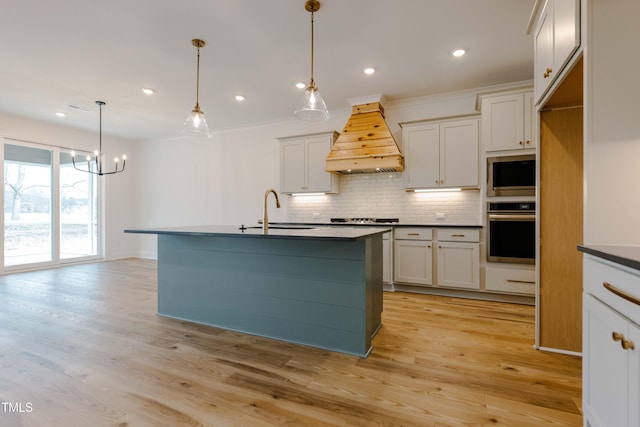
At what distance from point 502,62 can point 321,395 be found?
12.9ft

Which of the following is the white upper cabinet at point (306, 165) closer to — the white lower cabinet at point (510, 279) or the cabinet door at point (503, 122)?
the cabinet door at point (503, 122)

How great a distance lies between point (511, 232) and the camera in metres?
3.59

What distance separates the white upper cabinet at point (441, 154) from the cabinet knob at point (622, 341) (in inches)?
123

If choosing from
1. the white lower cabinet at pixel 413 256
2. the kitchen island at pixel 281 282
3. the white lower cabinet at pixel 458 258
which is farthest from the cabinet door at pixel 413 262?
the kitchen island at pixel 281 282

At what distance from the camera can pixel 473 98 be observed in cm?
429

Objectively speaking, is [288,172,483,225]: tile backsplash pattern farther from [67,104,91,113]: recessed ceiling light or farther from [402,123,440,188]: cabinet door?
[67,104,91,113]: recessed ceiling light

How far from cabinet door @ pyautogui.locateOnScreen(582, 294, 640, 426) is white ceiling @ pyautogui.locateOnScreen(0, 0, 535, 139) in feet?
8.30

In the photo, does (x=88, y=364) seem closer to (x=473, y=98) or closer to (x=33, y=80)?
(x=33, y=80)

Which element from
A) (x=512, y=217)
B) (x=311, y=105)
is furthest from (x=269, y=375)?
(x=512, y=217)

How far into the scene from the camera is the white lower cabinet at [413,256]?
13.2ft

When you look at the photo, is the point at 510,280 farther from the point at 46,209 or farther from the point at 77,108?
the point at 46,209

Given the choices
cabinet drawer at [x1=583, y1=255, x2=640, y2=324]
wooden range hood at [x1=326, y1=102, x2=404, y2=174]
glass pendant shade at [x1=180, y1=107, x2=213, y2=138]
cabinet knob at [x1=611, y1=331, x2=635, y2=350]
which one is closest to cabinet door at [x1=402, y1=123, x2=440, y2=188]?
wooden range hood at [x1=326, y1=102, x2=404, y2=174]

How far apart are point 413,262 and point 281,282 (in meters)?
2.20

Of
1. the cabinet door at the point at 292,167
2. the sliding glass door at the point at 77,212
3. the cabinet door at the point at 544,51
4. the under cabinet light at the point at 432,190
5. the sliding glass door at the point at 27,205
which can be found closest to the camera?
the cabinet door at the point at 544,51
